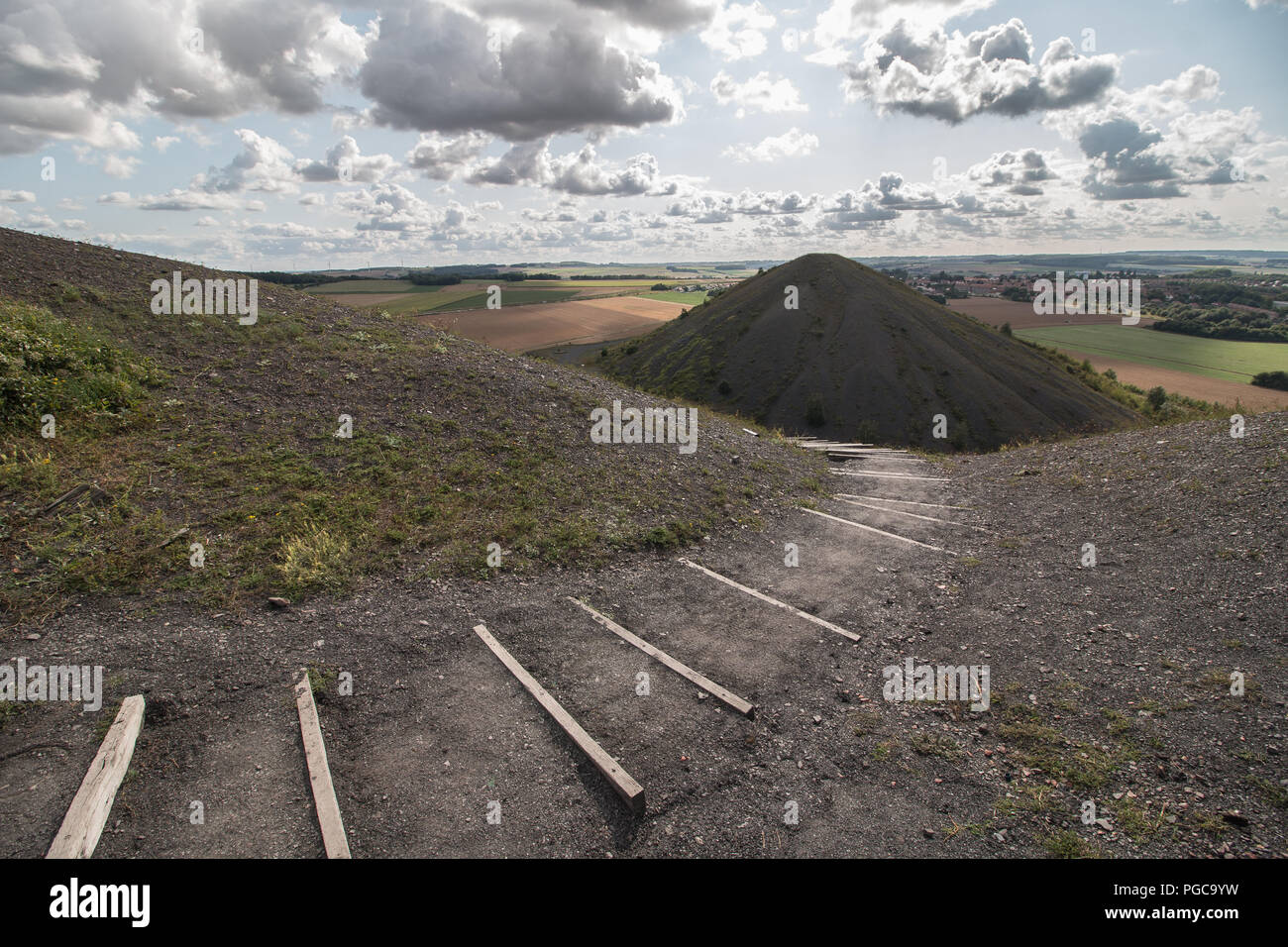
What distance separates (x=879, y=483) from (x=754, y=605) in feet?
31.6

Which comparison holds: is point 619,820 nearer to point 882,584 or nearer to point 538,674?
point 538,674

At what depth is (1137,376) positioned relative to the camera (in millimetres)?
57812

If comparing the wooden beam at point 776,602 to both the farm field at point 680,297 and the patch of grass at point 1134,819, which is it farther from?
the farm field at point 680,297

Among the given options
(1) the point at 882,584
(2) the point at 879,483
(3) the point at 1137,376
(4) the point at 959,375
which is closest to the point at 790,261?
(4) the point at 959,375

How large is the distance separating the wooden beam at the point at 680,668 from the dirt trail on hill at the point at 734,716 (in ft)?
0.42

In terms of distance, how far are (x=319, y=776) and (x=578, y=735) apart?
2.40m

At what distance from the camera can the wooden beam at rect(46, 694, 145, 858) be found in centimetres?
428

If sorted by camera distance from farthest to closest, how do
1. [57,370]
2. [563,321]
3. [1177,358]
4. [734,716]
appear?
[563,321]
[1177,358]
[57,370]
[734,716]

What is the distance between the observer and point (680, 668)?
7.07m

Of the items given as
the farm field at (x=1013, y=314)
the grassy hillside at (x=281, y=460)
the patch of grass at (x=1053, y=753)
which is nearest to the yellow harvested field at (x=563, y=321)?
the grassy hillside at (x=281, y=460)

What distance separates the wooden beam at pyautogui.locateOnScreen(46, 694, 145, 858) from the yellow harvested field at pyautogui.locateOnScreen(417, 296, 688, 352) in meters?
51.9

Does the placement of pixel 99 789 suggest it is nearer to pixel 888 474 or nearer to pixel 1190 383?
pixel 888 474

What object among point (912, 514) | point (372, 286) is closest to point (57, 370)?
point (912, 514)

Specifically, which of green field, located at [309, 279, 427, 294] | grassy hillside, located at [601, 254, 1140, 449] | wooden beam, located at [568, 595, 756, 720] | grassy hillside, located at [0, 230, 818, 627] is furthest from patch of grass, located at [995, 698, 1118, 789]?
green field, located at [309, 279, 427, 294]
